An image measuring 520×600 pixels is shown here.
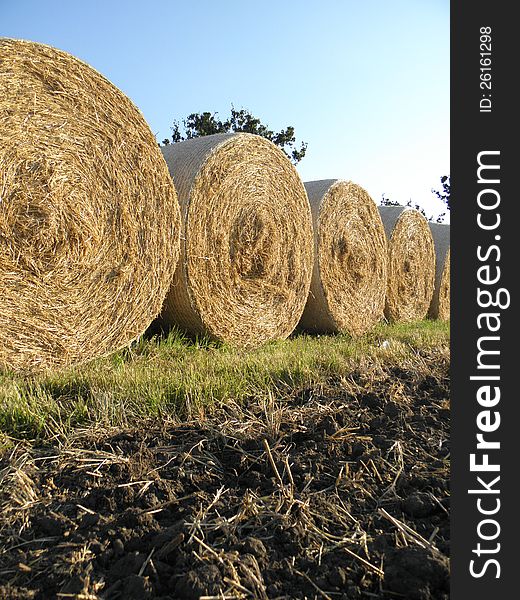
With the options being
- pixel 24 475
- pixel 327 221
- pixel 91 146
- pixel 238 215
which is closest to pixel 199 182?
pixel 238 215

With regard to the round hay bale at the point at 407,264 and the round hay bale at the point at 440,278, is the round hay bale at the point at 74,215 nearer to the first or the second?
the round hay bale at the point at 407,264

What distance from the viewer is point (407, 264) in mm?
8898

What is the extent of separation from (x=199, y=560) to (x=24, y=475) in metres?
0.77

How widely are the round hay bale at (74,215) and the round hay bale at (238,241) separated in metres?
0.27

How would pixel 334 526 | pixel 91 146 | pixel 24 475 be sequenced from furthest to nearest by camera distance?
pixel 91 146
pixel 24 475
pixel 334 526

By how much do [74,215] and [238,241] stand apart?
1.62 meters

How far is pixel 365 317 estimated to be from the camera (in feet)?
24.0

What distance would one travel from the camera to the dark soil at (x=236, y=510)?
1527 mm

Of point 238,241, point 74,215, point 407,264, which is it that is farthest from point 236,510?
point 407,264


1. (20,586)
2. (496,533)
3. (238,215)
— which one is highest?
(238,215)

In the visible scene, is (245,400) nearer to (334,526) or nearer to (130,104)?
(334,526)

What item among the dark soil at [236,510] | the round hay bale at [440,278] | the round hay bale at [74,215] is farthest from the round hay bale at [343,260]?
the dark soil at [236,510]

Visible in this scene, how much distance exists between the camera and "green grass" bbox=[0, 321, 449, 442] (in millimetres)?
2666

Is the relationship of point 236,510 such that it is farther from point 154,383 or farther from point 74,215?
point 74,215
